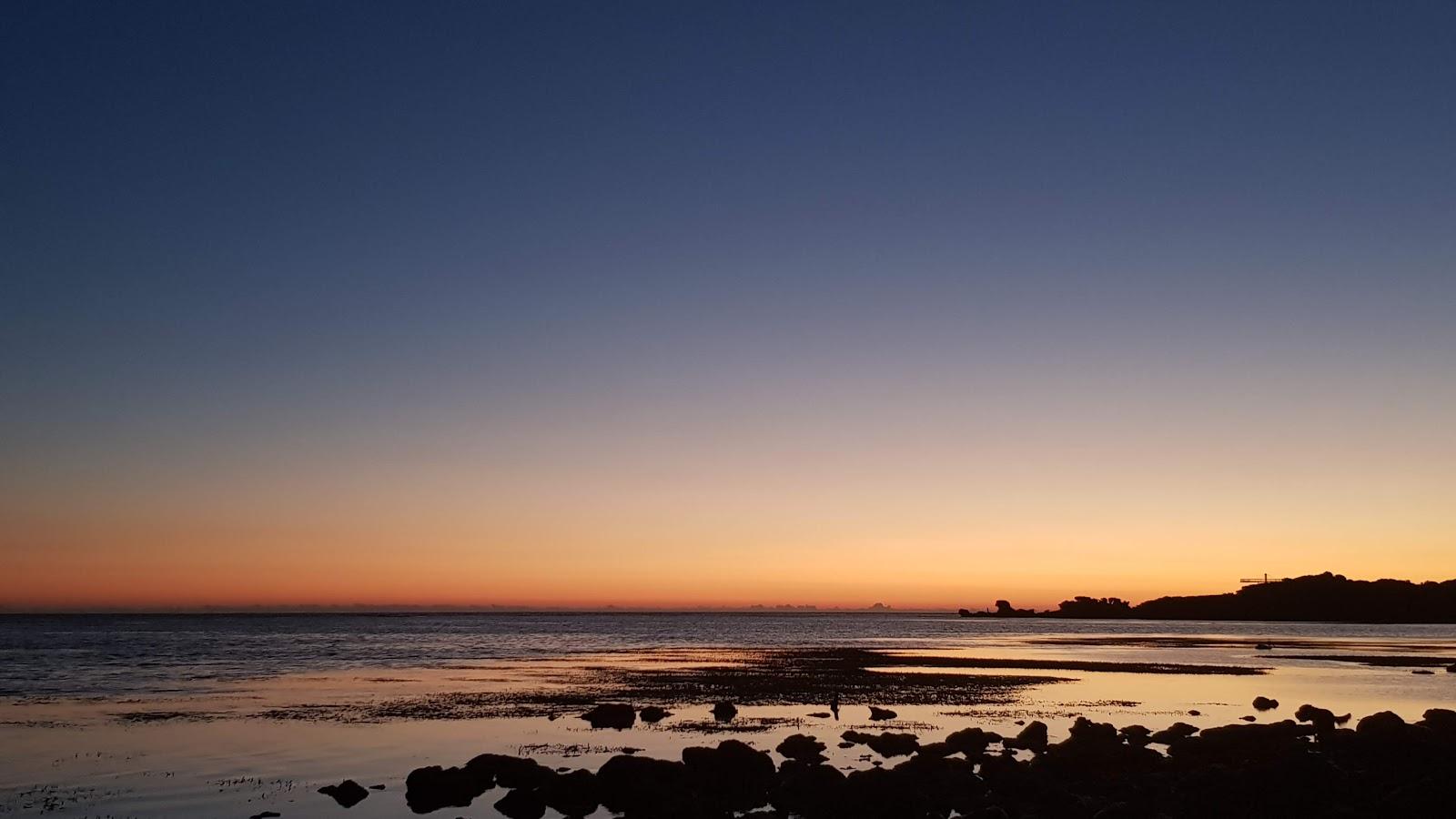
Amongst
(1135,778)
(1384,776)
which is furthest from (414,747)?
(1384,776)

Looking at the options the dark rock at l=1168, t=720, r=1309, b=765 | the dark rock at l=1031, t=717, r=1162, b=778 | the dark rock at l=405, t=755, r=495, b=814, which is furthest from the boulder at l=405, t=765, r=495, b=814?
the dark rock at l=1168, t=720, r=1309, b=765

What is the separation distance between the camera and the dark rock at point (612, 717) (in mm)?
40031

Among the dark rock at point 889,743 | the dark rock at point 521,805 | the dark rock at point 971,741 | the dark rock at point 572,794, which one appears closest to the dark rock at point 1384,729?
the dark rock at point 971,741

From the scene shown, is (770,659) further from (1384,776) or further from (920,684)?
(1384,776)

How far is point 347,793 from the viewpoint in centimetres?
2680

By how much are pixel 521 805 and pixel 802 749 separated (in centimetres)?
1008

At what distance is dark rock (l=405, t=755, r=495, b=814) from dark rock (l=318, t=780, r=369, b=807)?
1.23m

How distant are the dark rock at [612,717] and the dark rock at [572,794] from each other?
1335cm

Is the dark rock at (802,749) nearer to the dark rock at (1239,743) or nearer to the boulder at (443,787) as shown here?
the boulder at (443,787)

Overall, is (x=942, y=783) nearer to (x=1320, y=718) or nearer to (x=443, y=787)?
(x=443, y=787)

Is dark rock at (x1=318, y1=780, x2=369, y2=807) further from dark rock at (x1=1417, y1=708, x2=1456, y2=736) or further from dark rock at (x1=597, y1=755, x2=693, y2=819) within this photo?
dark rock at (x1=1417, y1=708, x2=1456, y2=736)

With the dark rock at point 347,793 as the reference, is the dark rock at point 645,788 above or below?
A: above

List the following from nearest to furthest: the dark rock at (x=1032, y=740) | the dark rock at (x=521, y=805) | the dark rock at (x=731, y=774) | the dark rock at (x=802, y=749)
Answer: the dark rock at (x=521, y=805), the dark rock at (x=731, y=774), the dark rock at (x=802, y=749), the dark rock at (x=1032, y=740)

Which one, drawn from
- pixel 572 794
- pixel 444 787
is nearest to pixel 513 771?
Answer: pixel 444 787
